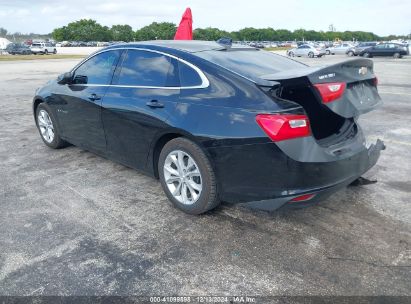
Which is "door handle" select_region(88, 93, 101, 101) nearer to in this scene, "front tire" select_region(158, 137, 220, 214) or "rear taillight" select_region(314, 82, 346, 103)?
"front tire" select_region(158, 137, 220, 214)

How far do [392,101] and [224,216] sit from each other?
28.4 ft

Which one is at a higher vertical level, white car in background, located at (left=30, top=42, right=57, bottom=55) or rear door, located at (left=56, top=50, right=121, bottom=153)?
white car in background, located at (left=30, top=42, right=57, bottom=55)

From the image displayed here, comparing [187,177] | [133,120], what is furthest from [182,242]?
[133,120]

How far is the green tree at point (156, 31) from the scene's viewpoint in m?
90.9

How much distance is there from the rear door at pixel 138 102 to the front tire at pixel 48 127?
1.58 metres

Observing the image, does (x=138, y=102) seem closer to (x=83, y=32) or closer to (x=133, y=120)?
(x=133, y=120)

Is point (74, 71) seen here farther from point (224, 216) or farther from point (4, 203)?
point (224, 216)

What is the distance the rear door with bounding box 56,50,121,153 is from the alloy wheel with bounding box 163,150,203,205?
1.21 meters

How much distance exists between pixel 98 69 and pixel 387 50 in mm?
39305

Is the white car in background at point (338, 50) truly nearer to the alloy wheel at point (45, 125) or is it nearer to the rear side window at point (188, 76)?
the alloy wheel at point (45, 125)

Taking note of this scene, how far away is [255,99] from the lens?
3074mm

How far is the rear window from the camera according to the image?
3408 millimetres

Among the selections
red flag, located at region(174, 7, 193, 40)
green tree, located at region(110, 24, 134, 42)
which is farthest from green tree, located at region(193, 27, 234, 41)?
red flag, located at region(174, 7, 193, 40)

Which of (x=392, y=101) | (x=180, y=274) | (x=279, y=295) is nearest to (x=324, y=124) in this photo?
(x=279, y=295)
